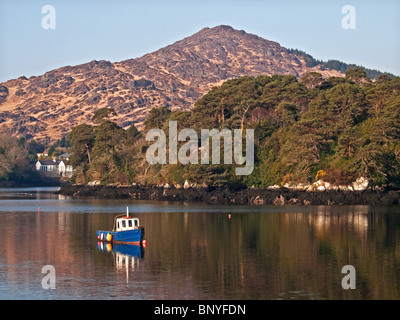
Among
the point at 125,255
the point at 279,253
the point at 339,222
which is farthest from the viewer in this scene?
the point at 339,222

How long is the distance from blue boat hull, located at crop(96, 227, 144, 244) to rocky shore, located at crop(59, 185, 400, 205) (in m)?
40.5

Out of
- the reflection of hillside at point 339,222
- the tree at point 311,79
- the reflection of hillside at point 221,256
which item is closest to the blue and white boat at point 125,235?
the reflection of hillside at point 221,256

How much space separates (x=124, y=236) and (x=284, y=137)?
188ft

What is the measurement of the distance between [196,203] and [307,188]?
15.2m

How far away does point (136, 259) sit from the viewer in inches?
1570

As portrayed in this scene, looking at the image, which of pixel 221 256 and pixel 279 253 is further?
pixel 279 253

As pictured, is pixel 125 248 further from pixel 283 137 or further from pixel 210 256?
pixel 283 137

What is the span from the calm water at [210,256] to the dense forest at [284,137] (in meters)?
20.1

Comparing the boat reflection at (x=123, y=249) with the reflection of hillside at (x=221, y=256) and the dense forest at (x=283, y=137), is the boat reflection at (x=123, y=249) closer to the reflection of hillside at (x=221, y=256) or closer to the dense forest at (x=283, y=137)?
the reflection of hillside at (x=221, y=256)

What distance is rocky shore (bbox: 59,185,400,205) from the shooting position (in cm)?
8194

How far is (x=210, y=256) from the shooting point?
41062mm

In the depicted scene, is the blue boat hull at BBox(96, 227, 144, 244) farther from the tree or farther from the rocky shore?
the tree

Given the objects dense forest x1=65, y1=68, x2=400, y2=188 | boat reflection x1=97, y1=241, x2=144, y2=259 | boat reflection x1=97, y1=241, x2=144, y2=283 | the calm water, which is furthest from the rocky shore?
boat reflection x1=97, y1=241, x2=144, y2=283

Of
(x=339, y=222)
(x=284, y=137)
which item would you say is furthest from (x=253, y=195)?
(x=339, y=222)
